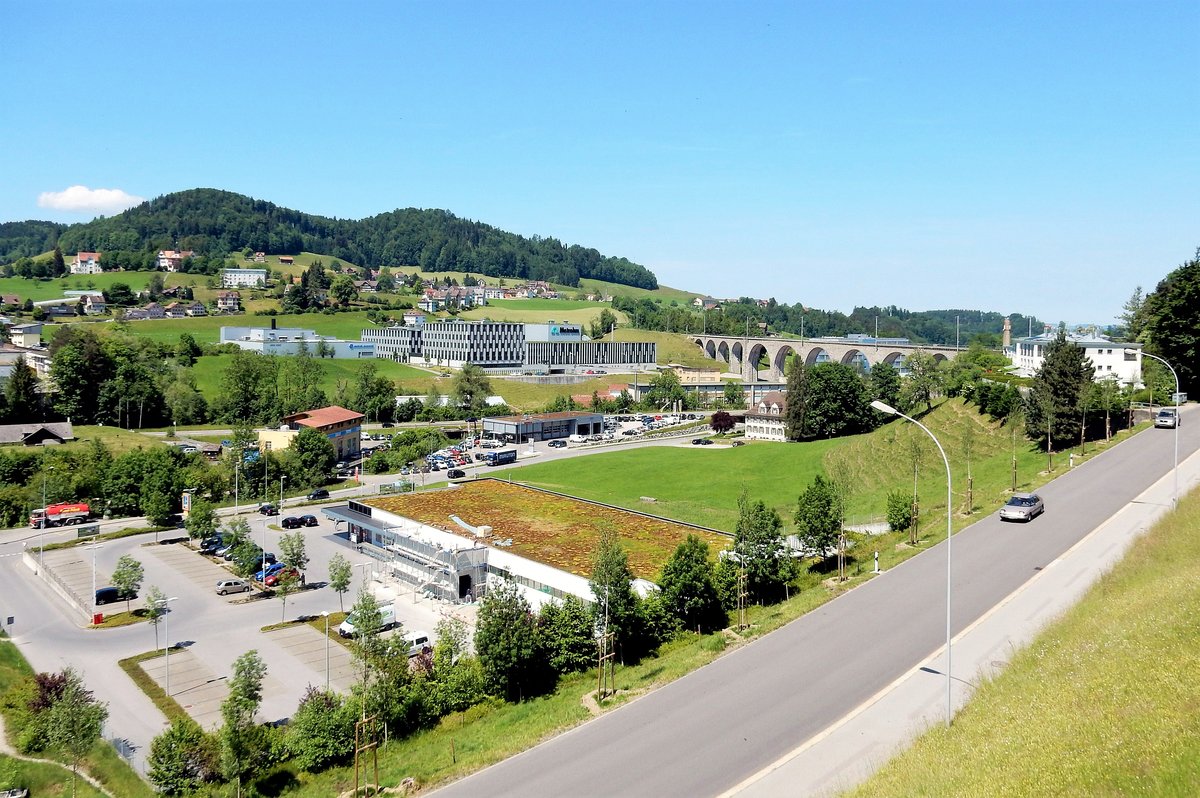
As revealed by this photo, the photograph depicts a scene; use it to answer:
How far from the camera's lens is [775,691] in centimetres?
1616

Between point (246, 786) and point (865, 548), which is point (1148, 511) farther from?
point (246, 786)

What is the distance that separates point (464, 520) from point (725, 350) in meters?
114

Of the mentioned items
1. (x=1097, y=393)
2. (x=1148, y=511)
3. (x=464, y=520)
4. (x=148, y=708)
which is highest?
(x=1097, y=393)

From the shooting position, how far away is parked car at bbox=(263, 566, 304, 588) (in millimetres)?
33594

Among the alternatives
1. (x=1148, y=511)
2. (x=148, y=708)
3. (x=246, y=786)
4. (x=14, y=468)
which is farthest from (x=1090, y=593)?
(x=14, y=468)

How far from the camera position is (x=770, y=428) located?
71.9 metres

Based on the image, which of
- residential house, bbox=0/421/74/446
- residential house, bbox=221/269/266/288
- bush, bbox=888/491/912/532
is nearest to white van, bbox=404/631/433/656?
bush, bbox=888/491/912/532

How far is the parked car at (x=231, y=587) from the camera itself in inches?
1329

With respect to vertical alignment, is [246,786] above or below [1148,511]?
below

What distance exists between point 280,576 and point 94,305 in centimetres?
12529

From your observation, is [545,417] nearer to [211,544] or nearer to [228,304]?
[211,544]

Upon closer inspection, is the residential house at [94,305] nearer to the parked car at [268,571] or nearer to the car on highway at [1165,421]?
the parked car at [268,571]

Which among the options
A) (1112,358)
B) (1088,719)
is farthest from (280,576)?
(1112,358)

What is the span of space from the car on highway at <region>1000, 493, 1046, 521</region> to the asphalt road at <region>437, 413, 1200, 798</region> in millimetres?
1129
